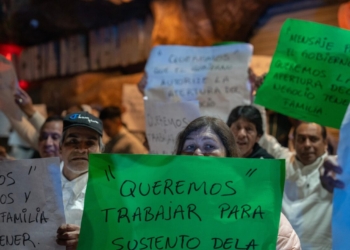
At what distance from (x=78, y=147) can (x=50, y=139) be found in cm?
86

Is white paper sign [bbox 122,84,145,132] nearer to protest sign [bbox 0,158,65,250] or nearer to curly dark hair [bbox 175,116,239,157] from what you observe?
curly dark hair [bbox 175,116,239,157]

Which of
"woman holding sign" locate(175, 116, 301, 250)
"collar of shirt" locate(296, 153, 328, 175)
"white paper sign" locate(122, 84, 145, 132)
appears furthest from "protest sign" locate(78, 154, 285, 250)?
"white paper sign" locate(122, 84, 145, 132)

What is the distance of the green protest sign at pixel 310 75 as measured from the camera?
7.41ft

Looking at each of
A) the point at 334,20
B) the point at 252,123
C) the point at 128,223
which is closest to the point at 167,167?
the point at 128,223

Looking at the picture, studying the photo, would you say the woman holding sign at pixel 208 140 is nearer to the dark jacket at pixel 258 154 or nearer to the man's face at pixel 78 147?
the man's face at pixel 78 147

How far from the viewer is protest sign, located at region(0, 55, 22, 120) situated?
236 cm

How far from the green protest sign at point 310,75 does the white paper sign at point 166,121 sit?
0.35 meters

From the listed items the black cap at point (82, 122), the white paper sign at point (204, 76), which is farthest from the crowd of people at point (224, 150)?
the white paper sign at point (204, 76)

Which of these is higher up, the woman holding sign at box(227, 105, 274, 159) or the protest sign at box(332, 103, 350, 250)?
the woman holding sign at box(227, 105, 274, 159)

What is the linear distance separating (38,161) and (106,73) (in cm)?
526

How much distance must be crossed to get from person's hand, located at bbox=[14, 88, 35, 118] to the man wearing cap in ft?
2.83

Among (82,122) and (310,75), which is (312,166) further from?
(82,122)

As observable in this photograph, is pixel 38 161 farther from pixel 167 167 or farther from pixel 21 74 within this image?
pixel 21 74

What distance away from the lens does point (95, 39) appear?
6637 millimetres
